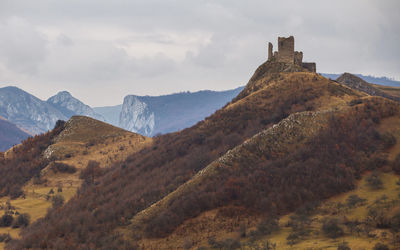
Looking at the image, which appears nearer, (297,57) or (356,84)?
(297,57)

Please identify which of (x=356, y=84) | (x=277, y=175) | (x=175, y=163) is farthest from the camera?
(x=356, y=84)

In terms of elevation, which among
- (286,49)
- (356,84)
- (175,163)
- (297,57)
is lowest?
(175,163)

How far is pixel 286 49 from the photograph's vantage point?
60.8 meters

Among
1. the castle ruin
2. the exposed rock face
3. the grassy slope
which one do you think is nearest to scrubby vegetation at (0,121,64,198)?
the grassy slope

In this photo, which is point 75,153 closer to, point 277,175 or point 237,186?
point 237,186

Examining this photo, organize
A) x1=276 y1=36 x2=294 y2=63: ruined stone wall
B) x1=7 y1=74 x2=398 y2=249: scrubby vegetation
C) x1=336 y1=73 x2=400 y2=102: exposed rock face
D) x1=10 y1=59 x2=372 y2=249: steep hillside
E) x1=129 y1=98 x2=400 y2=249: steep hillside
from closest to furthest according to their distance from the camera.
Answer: x1=129 y1=98 x2=400 y2=249: steep hillside → x1=7 y1=74 x2=398 y2=249: scrubby vegetation → x1=10 y1=59 x2=372 y2=249: steep hillside → x1=276 y1=36 x2=294 y2=63: ruined stone wall → x1=336 y1=73 x2=400 y2=102: exposed rock face

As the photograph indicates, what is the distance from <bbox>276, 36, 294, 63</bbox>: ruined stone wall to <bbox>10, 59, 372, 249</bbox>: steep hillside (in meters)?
3.43

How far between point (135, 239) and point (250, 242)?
8.62 metres

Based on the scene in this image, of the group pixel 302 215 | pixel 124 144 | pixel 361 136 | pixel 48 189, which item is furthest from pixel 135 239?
pixel 124 144

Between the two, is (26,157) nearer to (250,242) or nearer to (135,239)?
(135,239)

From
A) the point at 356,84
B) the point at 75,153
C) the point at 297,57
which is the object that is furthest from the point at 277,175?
the point at 356,84

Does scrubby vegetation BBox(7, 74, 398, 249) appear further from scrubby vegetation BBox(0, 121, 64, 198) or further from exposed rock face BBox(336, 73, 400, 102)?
exposed rock face BBox(336, 73, 400, 102)

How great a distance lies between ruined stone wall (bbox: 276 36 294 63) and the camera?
60219 mm

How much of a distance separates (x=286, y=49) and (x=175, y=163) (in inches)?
1162
